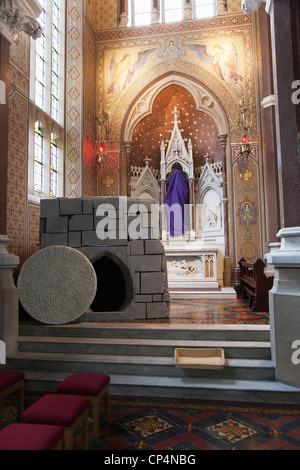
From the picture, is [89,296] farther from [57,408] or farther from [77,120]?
[77,120]

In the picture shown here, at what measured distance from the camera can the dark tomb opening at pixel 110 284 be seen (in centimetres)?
554

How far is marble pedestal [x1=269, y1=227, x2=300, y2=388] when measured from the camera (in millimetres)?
3703

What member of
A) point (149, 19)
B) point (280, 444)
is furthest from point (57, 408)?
point (149, 19)

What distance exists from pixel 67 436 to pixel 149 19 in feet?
39.8

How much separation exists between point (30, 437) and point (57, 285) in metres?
2.77

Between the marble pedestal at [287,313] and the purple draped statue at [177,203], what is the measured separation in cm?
682

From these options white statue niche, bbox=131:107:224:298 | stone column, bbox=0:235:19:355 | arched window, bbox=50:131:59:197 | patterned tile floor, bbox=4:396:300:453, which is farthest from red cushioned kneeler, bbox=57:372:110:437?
white statue niche, bbox=131:107:224:298

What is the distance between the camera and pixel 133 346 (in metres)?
4.25

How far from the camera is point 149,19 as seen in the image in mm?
11430

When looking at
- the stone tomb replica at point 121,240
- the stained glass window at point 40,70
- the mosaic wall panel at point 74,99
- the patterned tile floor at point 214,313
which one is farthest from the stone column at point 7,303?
the stained glass window at point 40,70

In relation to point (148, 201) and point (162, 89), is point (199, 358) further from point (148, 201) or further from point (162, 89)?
point (162, 89)

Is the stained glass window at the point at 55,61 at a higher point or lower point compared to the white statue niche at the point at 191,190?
higher

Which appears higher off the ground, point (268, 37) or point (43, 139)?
point (268, 37)

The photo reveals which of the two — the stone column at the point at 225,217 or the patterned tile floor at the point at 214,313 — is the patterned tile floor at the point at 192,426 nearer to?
the patterned tile floor at the point at 214,313
